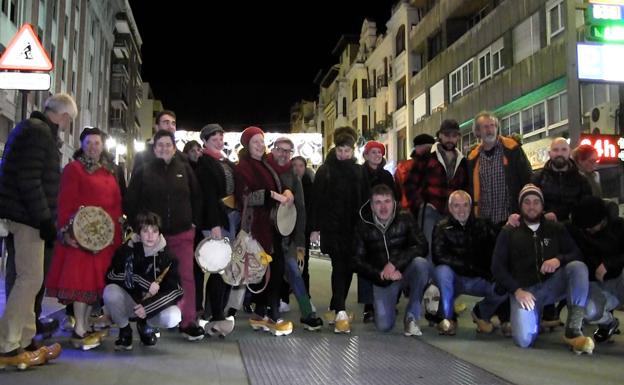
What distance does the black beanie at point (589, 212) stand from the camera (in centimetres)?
575

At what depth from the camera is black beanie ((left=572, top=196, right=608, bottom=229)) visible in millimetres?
5754

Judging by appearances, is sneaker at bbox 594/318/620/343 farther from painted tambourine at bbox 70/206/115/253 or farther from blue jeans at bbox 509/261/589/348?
painted tambourine at bbox 70/206/115/253

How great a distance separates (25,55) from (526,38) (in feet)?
53.9

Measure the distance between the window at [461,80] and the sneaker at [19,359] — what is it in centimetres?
2182

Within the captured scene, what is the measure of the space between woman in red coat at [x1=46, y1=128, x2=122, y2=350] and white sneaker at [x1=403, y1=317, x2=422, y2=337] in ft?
9.42

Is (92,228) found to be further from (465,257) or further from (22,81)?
(465,257)

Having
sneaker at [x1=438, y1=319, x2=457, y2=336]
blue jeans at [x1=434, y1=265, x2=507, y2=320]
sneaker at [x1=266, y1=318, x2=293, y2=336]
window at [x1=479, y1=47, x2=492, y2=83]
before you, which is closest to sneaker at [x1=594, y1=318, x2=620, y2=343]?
blue jeans at [x1=434, y1=265, x2=507, y2=320]

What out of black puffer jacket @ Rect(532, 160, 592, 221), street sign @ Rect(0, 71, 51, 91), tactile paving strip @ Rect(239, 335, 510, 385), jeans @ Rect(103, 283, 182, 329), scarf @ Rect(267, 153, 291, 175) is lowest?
tactile paving strip @ Rect(239, 335, 510, 385)

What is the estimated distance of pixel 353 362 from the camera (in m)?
4.88

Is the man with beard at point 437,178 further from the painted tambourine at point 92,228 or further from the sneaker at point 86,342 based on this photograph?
the sneaker at point 86,342

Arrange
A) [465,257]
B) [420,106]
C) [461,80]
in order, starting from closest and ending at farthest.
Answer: [465,257]
[461,80]
[420,106]

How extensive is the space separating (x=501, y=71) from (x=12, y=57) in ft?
57.0

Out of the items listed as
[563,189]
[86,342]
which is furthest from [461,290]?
[86,342]

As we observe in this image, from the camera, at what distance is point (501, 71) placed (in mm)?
21375
